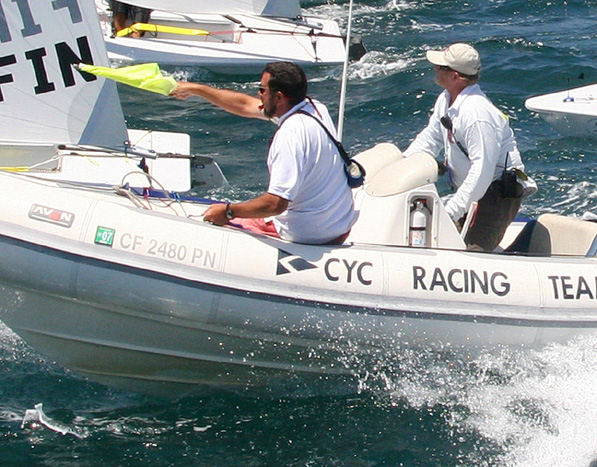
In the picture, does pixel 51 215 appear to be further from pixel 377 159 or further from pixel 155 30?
pixel 155 30

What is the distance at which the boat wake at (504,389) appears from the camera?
18.8ft

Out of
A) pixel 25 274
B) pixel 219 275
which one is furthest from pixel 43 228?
pixel 219 275

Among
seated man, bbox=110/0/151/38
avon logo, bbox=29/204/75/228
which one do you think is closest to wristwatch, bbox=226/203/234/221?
avon logo, bbox=29/204/75/228

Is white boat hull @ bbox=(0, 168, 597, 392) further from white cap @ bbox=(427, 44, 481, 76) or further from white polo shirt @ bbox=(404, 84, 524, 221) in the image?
white cap @ bbox=(427, 44, 481, 76)

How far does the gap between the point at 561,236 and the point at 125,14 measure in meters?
9.74

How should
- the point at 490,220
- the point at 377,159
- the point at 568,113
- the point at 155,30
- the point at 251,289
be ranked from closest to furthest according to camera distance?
the point at 251,289 < the point at 490,220 < the point at 377,159 < the point at 568,113 < the point at 155,30

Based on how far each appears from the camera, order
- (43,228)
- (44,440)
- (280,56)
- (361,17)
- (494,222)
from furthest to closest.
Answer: (361,17)
(280,56)
(494,222)
(44,440)
(43,228)

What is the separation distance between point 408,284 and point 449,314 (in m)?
0.27

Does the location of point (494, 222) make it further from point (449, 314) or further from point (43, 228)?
point (43, 228)

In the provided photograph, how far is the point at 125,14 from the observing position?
14867 mm

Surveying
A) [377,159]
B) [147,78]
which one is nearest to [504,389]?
[377,159]

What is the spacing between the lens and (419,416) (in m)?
5.97

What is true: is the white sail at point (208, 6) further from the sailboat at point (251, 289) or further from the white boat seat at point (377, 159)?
the sailboat at point (251, 289)

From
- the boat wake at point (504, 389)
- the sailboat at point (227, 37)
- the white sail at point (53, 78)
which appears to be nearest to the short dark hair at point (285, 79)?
the boat wake at point (504, 389)
